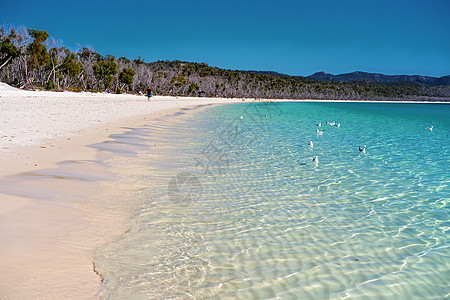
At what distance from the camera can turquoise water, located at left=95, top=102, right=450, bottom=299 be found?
3512 mm

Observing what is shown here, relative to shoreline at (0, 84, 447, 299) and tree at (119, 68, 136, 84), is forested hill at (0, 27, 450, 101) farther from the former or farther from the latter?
shoreline at (0, 84, 447, 299)

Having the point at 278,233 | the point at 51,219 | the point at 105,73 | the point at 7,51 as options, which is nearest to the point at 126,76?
the point at 105,73

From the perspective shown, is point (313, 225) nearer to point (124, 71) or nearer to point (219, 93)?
point (124, 71)

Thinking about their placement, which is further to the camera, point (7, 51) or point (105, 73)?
point (105, 73)

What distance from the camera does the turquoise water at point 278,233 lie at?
3.51 metres

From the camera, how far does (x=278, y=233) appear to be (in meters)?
4.84

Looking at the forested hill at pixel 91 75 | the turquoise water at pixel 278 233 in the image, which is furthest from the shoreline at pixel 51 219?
the forested hill at pixel 91 75

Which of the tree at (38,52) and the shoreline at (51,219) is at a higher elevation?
the tree at (38,52)

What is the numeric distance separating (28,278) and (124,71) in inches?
2502

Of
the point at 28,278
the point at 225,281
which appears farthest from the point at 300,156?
the point at 28,278

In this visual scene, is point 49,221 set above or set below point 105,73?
below

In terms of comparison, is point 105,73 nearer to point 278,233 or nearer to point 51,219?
point 51,219

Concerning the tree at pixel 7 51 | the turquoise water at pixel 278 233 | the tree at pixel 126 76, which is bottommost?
the turquoise water at pixel 278 233

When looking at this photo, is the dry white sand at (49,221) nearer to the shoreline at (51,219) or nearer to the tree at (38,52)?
the shoreline at (51,219)
